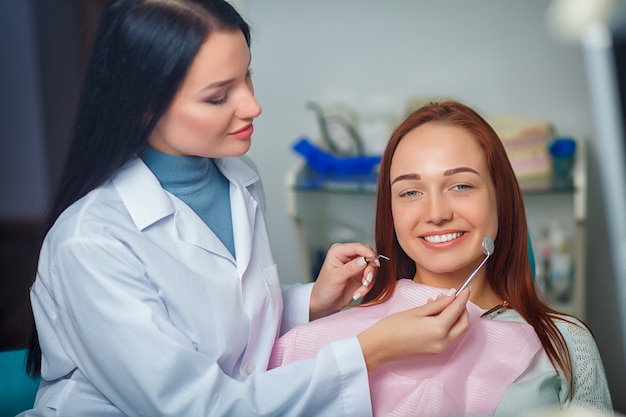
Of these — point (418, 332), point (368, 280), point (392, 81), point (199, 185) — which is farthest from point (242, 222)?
point (392, 81)

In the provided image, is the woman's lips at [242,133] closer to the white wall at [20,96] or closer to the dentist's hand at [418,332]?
the dentist's hand at [418,332]

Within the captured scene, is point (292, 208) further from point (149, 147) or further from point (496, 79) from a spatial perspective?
point (149, 147)

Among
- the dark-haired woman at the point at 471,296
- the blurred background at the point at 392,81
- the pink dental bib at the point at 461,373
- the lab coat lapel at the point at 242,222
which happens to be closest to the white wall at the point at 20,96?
the blurred background at the point at 392,81

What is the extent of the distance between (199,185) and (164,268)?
5.5 inches

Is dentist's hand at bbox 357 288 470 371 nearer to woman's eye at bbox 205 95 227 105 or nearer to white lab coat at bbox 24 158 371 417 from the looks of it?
white lab coat at bbox 24 158 371 417

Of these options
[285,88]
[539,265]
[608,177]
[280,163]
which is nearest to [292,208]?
[280,163]

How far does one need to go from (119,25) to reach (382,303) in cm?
55

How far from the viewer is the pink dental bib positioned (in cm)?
100

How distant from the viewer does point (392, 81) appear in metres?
2.25

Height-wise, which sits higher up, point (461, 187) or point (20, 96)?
point (20, 96)

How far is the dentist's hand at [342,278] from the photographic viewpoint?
111cm

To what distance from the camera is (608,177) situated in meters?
0.75

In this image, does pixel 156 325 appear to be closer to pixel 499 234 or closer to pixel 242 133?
pixel 242 133

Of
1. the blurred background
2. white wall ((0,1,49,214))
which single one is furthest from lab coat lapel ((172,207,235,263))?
white wall ((0,1,49,214))
